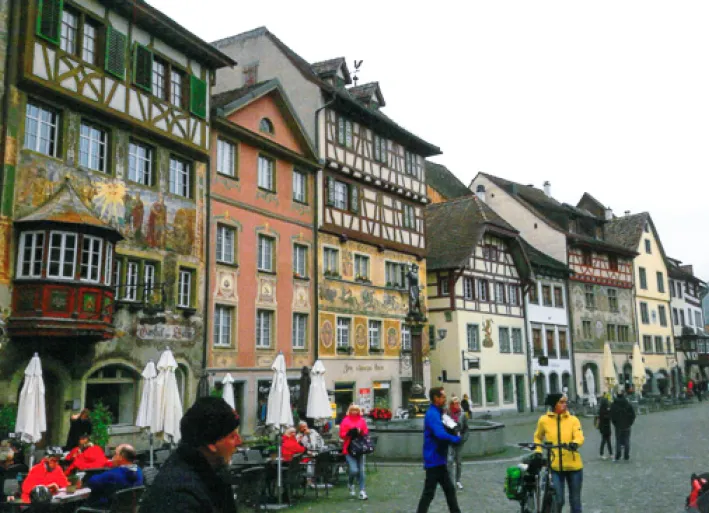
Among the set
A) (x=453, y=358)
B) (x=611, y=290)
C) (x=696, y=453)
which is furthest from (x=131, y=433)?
(x=611, y=290)

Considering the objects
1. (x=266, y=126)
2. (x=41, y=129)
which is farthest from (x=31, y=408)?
(x=266, y=126)

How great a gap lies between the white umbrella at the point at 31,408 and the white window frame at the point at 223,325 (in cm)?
890

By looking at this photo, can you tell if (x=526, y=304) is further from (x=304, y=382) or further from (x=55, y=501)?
(x=55, y=501)

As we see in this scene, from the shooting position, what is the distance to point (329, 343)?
2873 cm

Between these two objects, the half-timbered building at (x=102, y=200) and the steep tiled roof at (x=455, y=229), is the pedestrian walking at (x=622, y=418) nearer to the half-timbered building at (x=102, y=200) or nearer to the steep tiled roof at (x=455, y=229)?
the half-timbered building at (x=102, y=200)

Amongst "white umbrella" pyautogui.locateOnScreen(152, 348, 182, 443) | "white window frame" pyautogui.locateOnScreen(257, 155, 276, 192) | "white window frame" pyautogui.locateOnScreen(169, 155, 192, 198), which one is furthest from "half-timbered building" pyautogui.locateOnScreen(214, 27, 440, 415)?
"white umbrella" pyautogui.locateOnScreen(152, 348, 182, 443)

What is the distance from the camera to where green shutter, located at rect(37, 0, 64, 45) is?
17.8 meters

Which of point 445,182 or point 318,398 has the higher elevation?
point 445,182

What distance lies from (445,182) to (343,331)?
24.0m

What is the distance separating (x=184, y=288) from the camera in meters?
22.6

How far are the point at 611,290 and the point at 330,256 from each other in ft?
98.6

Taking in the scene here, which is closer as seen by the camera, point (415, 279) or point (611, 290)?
point (415, 279)

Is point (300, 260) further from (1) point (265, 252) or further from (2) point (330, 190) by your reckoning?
(2) point (330, 190)

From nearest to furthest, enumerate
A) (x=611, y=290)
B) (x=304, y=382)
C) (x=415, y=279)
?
(x=415, y=279), (x=304, y=382), (x=611, y=290)
